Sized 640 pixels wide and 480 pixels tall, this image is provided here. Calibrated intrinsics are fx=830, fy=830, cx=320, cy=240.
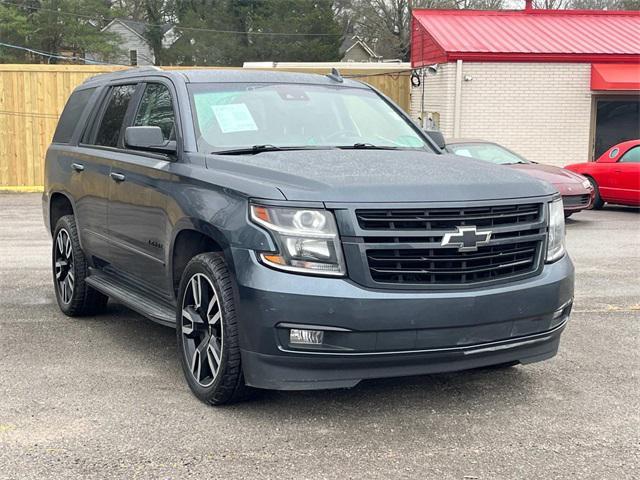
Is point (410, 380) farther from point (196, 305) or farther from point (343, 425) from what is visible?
point (196, 305)

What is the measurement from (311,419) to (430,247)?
44.1 inches

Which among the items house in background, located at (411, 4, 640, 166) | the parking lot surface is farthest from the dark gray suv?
house in background, located at (411, 4, 640, 166)

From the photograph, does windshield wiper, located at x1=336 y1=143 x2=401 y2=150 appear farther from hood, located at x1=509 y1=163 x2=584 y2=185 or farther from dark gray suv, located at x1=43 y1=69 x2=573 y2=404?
hood, located at x1=509 y1=163 x2=584 y2=185

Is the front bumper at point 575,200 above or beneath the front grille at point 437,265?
beneath

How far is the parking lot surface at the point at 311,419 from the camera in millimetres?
3756

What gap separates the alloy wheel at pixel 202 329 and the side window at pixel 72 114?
2.93 m

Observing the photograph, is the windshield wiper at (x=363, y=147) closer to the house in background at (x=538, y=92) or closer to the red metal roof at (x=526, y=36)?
the house in background at (x=538, y=92)

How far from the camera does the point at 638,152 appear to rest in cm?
1473

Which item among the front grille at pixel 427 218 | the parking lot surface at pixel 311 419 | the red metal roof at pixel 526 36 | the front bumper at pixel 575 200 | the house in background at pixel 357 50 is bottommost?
the parking lot surface at pixel 311 419

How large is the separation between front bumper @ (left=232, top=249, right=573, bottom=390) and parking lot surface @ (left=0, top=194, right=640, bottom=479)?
33 cm

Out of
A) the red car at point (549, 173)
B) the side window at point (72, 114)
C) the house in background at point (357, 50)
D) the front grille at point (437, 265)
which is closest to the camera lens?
the front grille at point (437, 265)

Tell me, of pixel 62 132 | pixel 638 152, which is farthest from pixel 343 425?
pixel 638 152

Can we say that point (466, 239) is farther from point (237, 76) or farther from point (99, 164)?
point (99, 164)

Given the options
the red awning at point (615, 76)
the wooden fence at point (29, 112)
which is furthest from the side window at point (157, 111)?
the red awning at point (615, 76)
